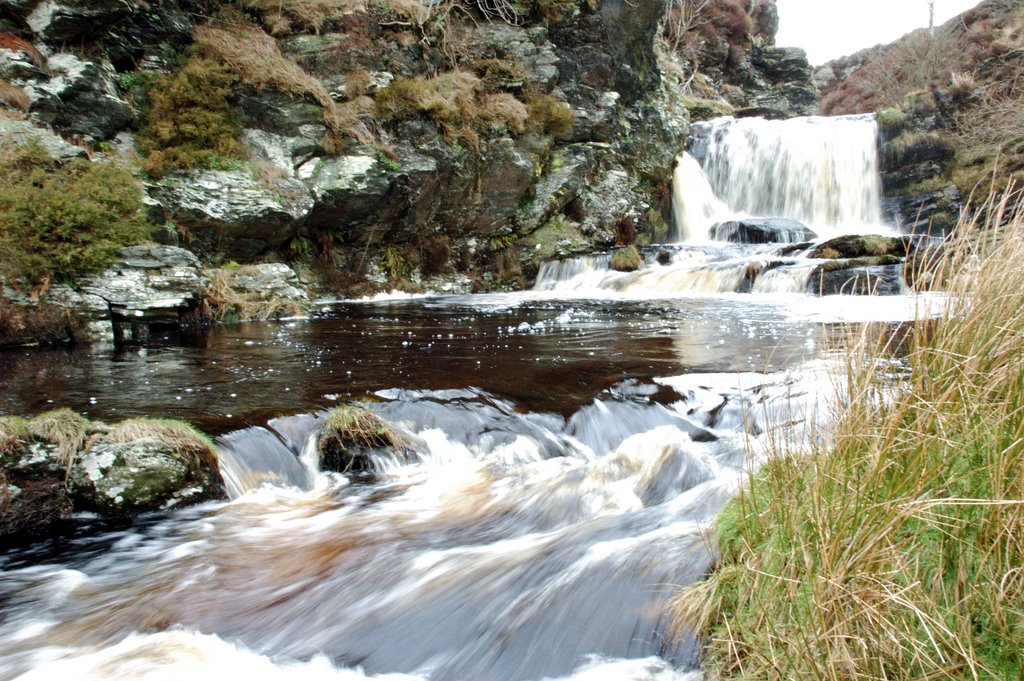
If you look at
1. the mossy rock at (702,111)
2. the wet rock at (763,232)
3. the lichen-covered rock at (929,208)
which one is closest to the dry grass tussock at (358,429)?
the wet rock at (763,232)

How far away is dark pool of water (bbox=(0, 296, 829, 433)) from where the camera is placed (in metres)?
5.61

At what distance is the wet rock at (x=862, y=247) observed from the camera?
1353cm

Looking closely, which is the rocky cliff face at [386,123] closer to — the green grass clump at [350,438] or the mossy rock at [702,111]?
the green grass clump at [350,438]

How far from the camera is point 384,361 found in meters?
7.20

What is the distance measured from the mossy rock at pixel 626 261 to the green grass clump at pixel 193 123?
875cm

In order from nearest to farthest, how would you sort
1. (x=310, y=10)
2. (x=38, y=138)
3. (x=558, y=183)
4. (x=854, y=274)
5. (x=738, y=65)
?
1. (x=38, y=138)
2. (x=854, y=274)
3. (x=310, y=10)
4. (x=558, y=183)
5. (x=738, y=65)

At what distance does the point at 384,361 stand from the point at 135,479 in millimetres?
3228

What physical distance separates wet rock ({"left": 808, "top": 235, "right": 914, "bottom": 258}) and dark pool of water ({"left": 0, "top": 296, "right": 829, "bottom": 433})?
4.11m

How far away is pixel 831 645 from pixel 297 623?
2.31 metres

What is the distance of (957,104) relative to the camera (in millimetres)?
21766

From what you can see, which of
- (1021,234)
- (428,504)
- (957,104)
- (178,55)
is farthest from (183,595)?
(957,104)

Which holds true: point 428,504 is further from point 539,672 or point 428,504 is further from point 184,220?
point 184,220

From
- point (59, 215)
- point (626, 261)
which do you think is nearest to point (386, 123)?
point (626, 261)

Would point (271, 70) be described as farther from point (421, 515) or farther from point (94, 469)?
point (421, 515)
